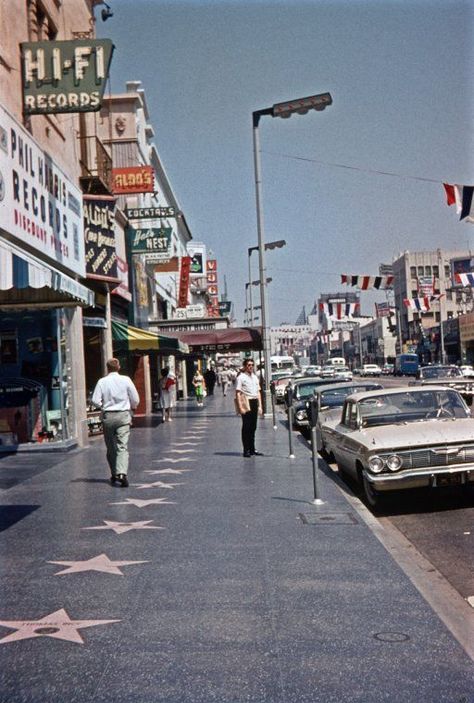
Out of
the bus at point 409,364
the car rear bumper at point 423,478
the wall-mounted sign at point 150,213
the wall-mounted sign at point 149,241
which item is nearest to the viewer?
the car rear bumper at point 423,478

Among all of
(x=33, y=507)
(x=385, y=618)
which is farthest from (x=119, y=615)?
(x=33, y=507)

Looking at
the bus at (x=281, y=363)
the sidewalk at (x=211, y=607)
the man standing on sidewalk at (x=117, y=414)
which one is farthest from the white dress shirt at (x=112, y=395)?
the bus at (x=281, y=363)

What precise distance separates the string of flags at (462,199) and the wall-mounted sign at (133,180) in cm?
1110

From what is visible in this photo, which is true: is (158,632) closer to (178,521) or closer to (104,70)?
(178,521)

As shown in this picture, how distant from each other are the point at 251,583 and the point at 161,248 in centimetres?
2595

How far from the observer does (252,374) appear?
1579 centimetres

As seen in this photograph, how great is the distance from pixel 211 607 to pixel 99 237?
1514cm

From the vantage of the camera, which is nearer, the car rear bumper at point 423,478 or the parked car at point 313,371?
the car rear bumper at point 423,478

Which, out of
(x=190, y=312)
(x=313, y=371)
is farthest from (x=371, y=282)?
(x=313, y=371)

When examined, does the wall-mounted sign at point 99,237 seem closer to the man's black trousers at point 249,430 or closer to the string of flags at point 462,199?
the man's black trousers at point 249,430

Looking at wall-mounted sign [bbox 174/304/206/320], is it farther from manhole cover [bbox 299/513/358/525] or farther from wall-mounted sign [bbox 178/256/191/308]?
manhole cover [bbox 299/513/358/525]

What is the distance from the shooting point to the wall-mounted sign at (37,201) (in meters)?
12.1

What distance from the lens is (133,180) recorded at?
1115 inches

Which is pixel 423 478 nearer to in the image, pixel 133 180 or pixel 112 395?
pixel 112 395
